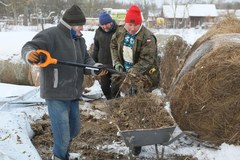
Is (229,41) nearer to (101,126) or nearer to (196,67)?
(196,67)

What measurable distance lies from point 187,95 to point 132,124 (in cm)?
130

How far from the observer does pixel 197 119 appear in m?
4.86

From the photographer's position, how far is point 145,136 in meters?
3.79

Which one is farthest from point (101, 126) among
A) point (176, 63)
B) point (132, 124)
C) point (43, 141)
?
point (176, 63)

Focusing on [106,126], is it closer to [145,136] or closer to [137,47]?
[137,47]

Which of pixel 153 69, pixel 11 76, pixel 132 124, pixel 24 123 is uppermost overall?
pixel 153 69

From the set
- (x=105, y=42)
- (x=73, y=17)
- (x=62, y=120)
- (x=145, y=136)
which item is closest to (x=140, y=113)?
(x=145, y=136)

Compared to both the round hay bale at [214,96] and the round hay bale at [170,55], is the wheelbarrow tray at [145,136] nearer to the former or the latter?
the round hay bale at [214,96]

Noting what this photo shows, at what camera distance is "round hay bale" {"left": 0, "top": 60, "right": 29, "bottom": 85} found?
506 inches

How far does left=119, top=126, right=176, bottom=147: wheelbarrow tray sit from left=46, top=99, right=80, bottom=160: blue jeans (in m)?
0.73

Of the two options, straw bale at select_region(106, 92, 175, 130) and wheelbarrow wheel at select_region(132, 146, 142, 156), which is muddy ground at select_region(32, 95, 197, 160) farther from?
wheelbarrow wheel at select_region(132, 146, 142, 156)

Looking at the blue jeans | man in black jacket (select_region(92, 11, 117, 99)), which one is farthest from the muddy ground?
man in black jacket (select_region(92, 11, 117, 99))

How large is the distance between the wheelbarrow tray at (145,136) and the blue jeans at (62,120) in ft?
2.38

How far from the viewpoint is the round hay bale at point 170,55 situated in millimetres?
9930
